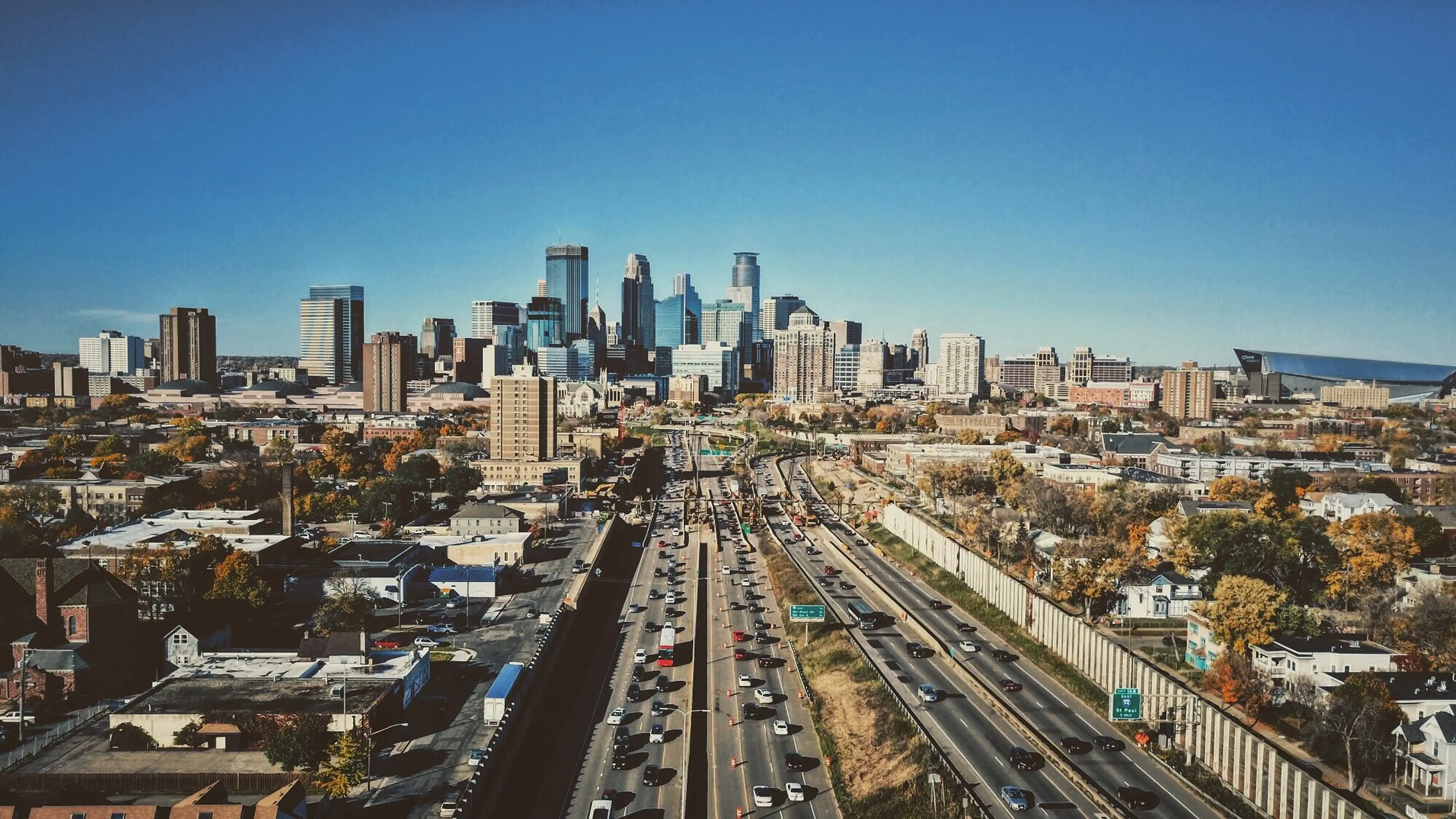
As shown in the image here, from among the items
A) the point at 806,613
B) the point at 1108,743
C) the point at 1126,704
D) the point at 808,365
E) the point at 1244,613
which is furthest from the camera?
the point at 808,365

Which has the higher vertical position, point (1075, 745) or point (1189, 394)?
point (1189, 394)

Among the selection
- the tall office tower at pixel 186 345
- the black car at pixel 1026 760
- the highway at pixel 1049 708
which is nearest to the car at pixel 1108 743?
the highway at pixel 1049 708

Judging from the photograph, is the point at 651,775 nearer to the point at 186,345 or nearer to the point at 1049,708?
the point at 1049,708

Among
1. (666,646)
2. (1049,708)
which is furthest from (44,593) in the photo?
(1049,708)

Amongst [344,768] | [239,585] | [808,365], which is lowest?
[344,768]

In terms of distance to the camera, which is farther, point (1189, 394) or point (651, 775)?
point (1189, 394)

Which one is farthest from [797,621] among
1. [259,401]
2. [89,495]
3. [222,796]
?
[259,401]

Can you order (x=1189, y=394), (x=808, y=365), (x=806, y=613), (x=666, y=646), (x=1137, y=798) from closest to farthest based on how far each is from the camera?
(x=1137, y=798)
(x=666, y=646)
(x=806, y=613)
(x=1189, y=394)
(x=808, y=365)

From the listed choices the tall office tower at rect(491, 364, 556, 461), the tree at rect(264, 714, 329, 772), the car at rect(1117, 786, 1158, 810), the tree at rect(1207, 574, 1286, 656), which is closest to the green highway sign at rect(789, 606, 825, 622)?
the tree at rect(1207, 574, 1286, 656)

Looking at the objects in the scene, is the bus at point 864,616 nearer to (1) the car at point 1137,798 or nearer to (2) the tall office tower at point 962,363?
(1) the car at point 1137,798
